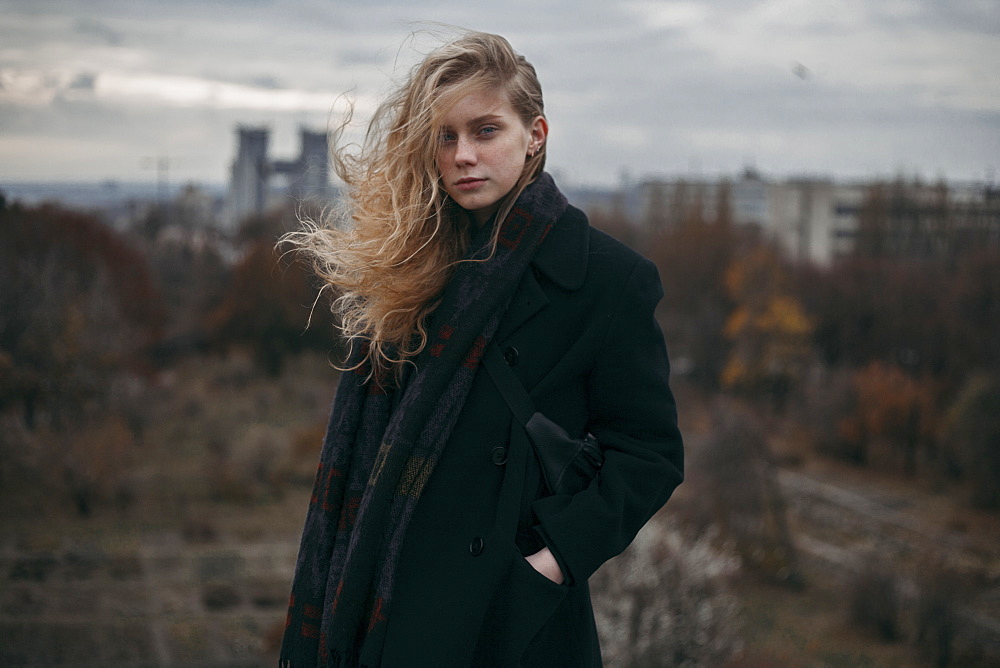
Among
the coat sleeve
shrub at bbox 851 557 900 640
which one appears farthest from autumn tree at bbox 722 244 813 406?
the coat sleeve

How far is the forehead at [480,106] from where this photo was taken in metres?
1.59

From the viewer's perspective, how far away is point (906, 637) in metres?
14.5

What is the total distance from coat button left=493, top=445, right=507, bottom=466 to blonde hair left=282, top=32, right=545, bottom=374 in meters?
0.23

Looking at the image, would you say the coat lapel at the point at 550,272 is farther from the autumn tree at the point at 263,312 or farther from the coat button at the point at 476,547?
the autumn tree at the point at 263,312

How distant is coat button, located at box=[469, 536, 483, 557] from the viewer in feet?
5.03

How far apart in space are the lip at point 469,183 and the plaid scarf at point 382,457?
80 millimetres

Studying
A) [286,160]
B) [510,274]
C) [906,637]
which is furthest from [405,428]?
[286,160]

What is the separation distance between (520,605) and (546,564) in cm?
8

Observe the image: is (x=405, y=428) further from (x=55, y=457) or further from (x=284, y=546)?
(x=284, y=546)

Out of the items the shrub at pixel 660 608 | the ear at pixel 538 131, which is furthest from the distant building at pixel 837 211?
the ear at pixel 538 131

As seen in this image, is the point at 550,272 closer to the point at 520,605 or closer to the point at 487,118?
the point at 487,118

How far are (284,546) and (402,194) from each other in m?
15.8

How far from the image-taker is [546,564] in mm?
1537

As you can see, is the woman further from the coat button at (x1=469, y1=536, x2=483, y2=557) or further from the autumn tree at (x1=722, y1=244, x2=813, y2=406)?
the autumn tree at (x1=722, y1=244, x2=813, y2=406)
